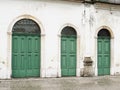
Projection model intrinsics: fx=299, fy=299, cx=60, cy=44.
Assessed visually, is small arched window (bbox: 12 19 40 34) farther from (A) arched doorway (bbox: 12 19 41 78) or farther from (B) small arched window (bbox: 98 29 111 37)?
(B) small arched window (bbox: 98 29 111 37)

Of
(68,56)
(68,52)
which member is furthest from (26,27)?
(68,56)

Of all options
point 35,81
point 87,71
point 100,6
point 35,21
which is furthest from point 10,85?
point 100,6

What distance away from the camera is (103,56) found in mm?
18125

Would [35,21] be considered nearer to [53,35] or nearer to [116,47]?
[53,35]

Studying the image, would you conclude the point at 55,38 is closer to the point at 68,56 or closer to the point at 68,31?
the point at 68,31

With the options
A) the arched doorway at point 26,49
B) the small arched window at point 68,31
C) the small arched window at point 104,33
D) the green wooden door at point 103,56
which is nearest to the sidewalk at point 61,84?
the arched doorway at point 26,49

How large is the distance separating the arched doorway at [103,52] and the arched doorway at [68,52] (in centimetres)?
172

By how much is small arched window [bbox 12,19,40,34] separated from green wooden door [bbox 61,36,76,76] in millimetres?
1682

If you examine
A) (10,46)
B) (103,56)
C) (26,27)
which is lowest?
(103,56)

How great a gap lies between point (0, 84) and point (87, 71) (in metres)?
5.39

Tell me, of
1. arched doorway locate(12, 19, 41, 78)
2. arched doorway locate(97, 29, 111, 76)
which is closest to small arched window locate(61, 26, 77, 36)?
arched doorway locate(12, 19, 41, 78)

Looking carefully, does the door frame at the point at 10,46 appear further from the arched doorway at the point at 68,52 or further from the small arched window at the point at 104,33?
the small arched window at the point at 104,33

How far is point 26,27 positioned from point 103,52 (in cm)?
507

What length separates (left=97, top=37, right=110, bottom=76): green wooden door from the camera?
58.9 feet
